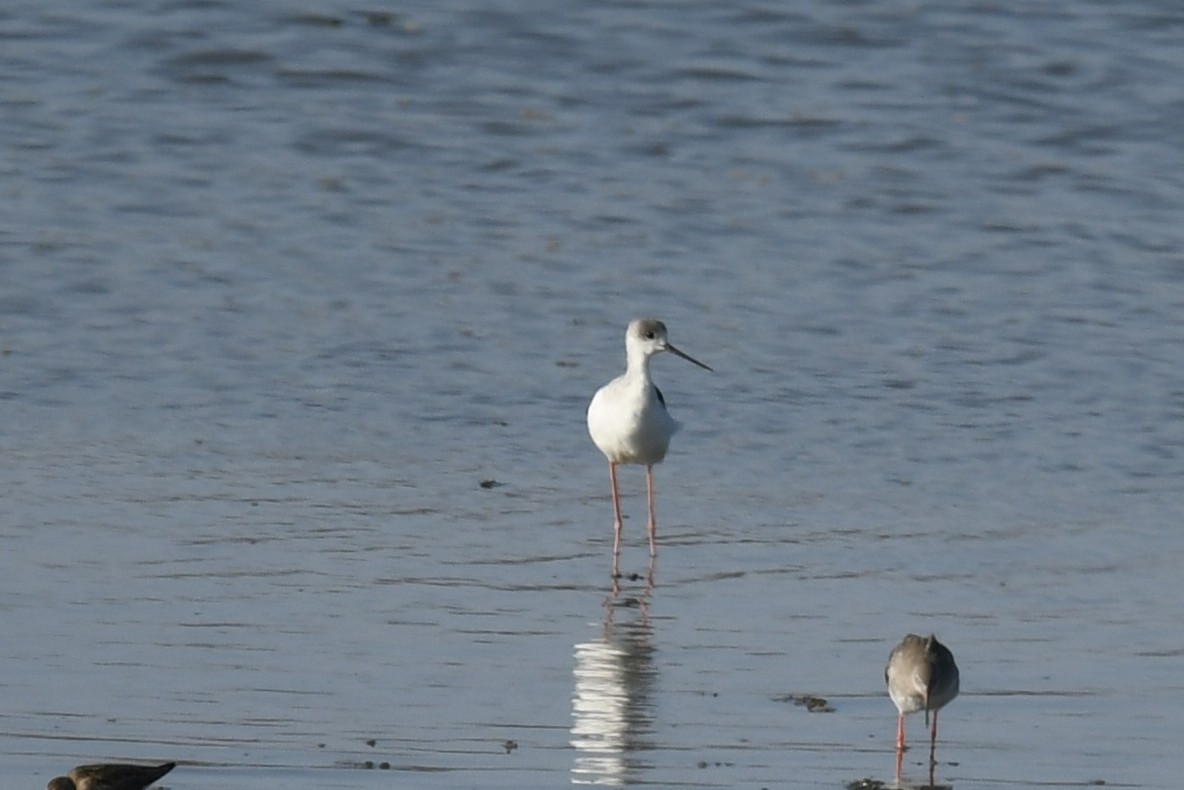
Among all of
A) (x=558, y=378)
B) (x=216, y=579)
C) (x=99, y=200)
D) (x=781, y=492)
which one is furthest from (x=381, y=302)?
(x=216, y=579)

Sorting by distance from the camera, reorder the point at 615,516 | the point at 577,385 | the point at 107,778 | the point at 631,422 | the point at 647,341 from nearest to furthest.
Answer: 1. the point at 107,778
2. the point at 615,516
3. the point at 631,422
4. the point at 647,341
5. the point at 577,385

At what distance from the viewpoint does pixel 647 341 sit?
1027 centimetres

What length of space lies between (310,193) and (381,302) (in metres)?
2.29

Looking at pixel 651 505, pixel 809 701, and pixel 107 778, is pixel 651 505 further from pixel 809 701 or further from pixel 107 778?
pixel 107 778

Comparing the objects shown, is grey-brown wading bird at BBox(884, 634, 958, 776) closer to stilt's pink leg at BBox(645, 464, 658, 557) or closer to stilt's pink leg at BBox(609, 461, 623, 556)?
stilt's pink leg at BBox(609, 461, 623, 556)

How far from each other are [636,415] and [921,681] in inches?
143

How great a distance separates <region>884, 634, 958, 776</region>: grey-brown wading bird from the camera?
20.3 feet

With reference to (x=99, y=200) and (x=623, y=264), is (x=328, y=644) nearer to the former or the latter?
(x=623, y=264)

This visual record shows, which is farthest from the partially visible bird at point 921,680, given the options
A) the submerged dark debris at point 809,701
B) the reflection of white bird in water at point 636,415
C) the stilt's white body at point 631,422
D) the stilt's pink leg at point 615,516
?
the stilt's white body at point 631,422

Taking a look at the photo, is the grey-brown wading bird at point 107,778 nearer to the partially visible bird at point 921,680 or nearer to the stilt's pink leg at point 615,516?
the partially visible bird at point 921,680

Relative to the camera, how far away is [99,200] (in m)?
13.9

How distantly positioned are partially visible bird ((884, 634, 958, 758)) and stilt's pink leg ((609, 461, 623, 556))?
85.1 inches

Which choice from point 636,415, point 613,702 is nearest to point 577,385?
point 636,415

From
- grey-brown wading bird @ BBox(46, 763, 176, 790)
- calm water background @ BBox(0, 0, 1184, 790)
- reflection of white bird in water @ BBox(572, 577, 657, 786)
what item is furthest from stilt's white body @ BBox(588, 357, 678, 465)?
grey-brown wading bird @ BBox(46, 763, 176, 790)
